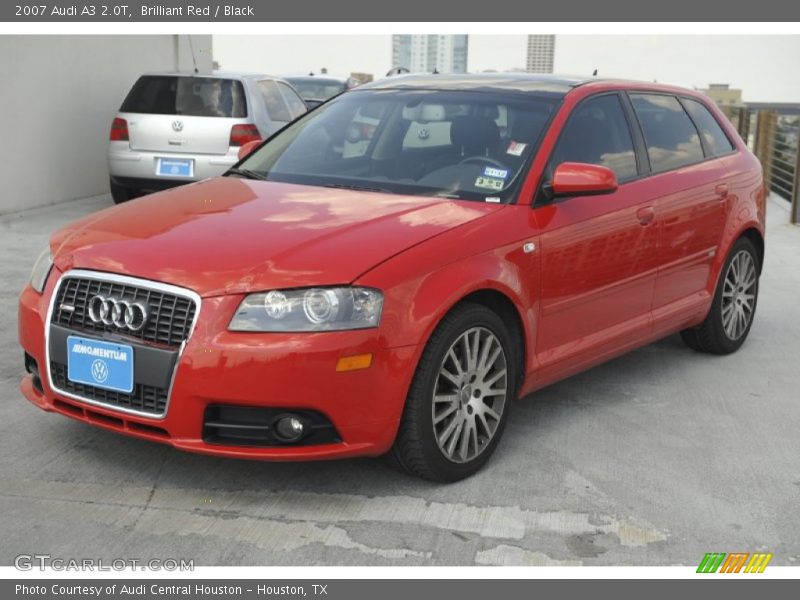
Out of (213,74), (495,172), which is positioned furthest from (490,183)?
(213,74)

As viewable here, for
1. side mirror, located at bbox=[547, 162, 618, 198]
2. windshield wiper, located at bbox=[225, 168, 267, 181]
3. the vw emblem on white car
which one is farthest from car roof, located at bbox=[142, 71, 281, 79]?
the vw emblem on white car

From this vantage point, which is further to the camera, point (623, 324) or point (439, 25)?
point (439, 25)

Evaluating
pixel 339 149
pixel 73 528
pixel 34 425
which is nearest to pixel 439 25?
pixel 339 149

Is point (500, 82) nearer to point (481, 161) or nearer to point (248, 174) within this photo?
point (481, 161)

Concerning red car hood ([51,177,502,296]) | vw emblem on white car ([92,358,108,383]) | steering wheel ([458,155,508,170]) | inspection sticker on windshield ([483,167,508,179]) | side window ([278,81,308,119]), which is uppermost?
steering wheel ([458,155,508,170])

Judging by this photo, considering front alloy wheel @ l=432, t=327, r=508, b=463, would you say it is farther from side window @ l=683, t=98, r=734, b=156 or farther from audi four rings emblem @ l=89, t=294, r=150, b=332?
side window @ l=683, t=98, r=734, b=156

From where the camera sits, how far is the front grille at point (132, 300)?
3.90 meters

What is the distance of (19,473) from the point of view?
4.36 meters

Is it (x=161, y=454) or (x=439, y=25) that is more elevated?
(x=439, y=25)

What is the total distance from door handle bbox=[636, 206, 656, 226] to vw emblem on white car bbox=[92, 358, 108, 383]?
8.80 feet

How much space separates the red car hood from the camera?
394 cm

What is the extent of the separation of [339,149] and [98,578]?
2538 millimetres
